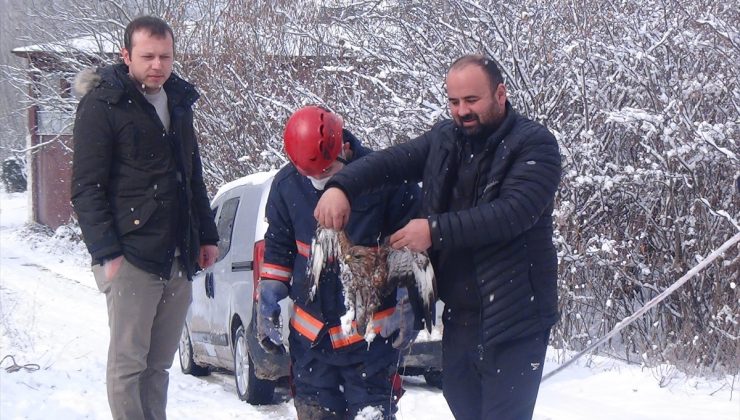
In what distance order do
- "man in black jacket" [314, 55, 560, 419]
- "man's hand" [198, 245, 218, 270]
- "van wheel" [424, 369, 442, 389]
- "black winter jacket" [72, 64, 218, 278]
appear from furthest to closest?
"van wheel" [424, 369, 442, 389] < "man's hand" [198, 245, 218, 270] < "black winter jacket" [72, 64, 218, 278] < "man in black jacket" [314, 55, 560, 419]

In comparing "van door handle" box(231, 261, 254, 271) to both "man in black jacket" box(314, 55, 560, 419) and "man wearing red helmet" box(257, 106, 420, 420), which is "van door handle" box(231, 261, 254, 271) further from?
"man in black jacket" box(314, 55, 560, 419)

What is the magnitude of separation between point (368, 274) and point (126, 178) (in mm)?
1394

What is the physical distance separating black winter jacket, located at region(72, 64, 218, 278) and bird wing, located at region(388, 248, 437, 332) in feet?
4.45

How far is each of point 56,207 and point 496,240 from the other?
104 ft

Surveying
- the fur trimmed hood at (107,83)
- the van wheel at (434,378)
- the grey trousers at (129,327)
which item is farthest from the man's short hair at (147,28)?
the van wheel at (434,378)

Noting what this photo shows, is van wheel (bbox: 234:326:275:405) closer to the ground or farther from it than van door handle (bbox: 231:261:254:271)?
closer to the ground

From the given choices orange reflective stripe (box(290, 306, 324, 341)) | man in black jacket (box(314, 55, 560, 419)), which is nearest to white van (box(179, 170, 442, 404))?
orange reflective stripe (box(290, 306, 324, 341))

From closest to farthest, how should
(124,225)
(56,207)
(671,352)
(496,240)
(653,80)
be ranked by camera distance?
(496,240) < (124,225) < (671,352) < (653,80) < (56,207)

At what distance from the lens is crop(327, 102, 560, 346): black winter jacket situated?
10.1ft

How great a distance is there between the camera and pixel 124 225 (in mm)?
4297

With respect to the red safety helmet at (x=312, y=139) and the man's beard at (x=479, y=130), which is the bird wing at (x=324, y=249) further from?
the man's beard at (x=479, y=130)

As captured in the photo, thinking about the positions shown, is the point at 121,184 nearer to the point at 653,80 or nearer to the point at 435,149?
the point at 435,149

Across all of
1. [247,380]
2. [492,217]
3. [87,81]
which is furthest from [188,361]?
[492,217]

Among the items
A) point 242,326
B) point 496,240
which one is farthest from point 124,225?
point 242,326
